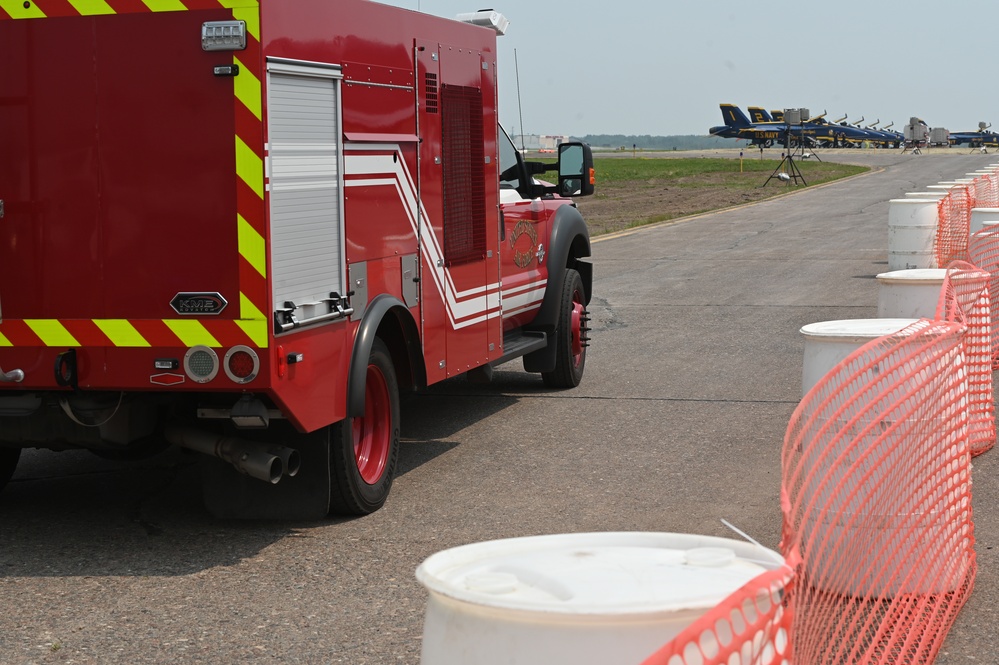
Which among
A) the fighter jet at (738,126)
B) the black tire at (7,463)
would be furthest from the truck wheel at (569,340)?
the fighter jet at (738,126)

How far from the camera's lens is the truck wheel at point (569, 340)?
35.5 feet

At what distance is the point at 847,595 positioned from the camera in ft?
17.3

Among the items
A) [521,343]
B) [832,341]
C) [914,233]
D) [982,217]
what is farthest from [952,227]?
[832,341]

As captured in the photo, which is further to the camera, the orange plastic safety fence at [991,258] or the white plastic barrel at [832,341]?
the orange plastic safety fence at [991,258]

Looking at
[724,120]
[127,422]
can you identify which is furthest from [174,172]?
[724,120]

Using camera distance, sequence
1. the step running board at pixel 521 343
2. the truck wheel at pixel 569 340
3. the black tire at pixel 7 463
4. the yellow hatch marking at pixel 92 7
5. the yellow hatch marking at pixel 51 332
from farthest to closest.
Result: the truck wheel at pixel 569 340
the step running board at pixel 521 343
the black tire at pixel 7 463
the yellow hatch marking at pixel 51 332
the yellow hatch marking at pixel 92 7

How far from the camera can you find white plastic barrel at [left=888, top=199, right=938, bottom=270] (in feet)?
58.3

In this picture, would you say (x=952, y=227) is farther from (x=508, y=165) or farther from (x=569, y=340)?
(x=508, y=165)

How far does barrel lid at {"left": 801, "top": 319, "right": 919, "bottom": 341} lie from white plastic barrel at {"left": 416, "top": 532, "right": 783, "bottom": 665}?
3218 millimetres

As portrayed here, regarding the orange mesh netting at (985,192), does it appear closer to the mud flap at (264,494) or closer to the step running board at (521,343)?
the step running board at (521,343)

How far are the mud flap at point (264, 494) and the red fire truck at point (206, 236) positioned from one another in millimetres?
11

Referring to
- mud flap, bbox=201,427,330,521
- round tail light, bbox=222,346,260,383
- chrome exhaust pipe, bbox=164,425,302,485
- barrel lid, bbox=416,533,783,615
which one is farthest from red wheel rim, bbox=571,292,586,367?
barrel lid, bbox=416,533,783,615

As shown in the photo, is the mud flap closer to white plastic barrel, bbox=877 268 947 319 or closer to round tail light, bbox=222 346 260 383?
round tail light, bbox=222 346 260 383

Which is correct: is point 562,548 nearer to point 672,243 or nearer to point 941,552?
point 941,552
